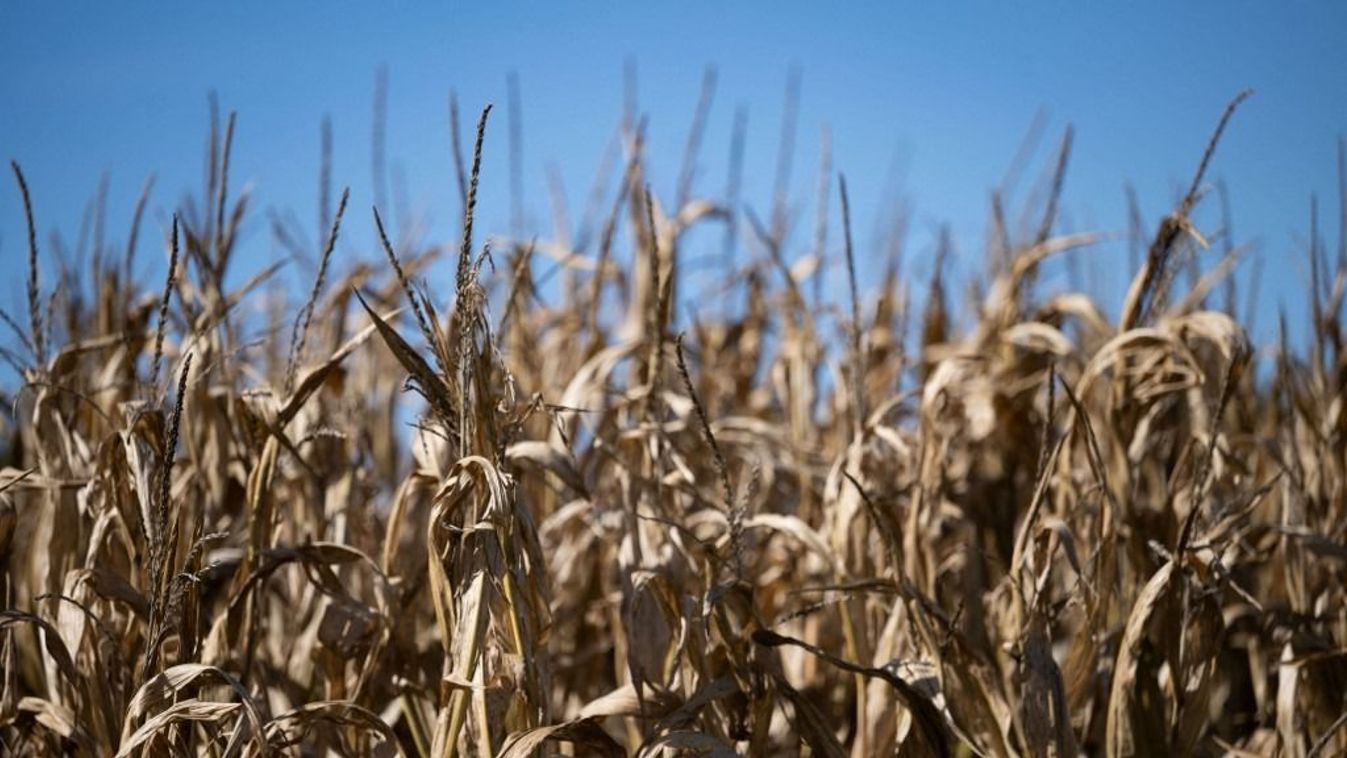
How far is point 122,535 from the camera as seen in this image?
142 cm

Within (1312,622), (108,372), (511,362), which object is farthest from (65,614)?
(1312,622)

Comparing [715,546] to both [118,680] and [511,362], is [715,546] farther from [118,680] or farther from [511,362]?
[511,362]

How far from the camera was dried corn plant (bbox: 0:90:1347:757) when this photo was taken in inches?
47.8

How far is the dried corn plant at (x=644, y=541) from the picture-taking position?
3.98ft

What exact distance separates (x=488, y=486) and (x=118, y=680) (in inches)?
23.2

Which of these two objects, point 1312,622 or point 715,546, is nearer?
point 715,546

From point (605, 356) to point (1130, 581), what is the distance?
0.92 meters

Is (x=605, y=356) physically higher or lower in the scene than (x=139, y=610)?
higher

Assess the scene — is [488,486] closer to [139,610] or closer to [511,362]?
[139,610]

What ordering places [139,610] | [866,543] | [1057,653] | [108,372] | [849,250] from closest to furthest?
[139,610]
[849,250]
[866,543]
[108,372]
[1057,653]

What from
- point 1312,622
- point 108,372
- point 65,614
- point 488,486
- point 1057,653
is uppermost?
point 108,372

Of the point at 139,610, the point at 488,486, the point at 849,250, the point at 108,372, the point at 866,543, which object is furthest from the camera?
the point at 108,372

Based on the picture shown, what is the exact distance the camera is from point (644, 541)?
5.44ft

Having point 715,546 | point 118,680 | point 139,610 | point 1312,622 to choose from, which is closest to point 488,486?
point 715,546
